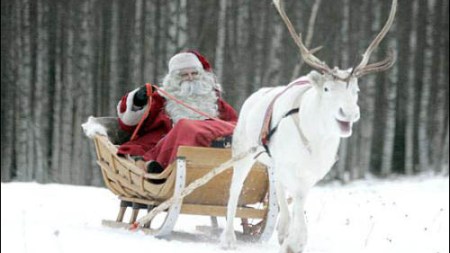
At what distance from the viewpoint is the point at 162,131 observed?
22.8 ft

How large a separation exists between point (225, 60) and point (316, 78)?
407 inches

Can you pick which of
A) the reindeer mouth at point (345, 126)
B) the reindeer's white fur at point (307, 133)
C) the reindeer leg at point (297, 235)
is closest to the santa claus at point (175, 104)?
the reindeer's white fur at point (307, 133)

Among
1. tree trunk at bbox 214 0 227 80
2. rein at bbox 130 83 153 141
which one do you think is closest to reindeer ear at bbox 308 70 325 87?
rein at bbox 130 83 153 141

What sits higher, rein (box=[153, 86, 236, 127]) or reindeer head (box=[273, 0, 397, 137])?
reindeer head (box=[273, 0, 397, 137])

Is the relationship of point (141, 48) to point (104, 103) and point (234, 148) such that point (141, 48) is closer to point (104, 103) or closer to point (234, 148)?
point (104, 103)

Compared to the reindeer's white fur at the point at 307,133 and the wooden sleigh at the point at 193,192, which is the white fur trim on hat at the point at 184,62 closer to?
the wooden sleigh at the point at 193,192

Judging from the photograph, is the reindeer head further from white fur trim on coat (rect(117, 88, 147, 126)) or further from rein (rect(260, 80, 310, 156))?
white fur trim on coat (rect(117, 88, 147, 126))

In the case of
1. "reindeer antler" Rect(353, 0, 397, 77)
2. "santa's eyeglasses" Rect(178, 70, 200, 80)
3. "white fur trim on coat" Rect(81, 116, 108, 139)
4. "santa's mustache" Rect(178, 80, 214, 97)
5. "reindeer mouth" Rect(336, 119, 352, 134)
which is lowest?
"white fur trim on coat" Rect(81, 116, 108, 139)

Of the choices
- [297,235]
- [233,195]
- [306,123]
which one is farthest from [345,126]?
[233,195]

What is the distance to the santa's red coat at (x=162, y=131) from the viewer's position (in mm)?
6090

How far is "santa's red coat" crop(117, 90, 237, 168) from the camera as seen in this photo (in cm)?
609

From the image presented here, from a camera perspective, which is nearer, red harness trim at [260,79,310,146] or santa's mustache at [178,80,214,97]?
red harness trim at [260,79,310,146]

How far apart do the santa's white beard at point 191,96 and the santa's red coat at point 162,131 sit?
0.07m

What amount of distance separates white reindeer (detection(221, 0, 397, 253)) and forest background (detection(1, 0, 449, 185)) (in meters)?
9.31
